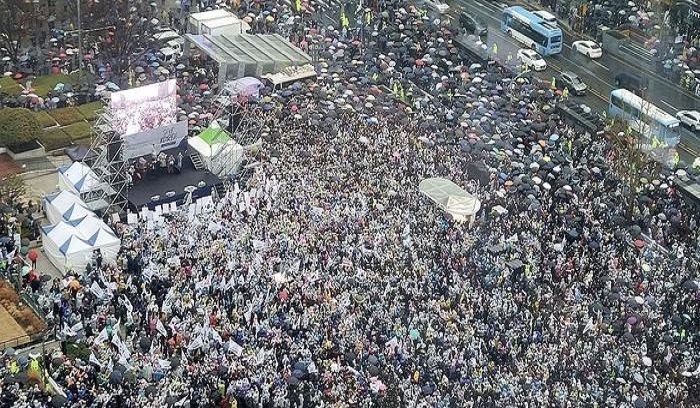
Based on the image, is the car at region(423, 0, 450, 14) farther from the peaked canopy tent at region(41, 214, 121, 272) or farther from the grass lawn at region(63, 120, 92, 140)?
the peaked canopy tent at region(41, 214, 121, 272)

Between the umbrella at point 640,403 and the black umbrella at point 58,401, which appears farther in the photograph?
the umbrella at point 640,403

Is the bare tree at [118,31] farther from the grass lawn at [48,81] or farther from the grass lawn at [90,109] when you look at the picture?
the grass lawn at [90,109]

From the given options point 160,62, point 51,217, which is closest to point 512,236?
point 51,217

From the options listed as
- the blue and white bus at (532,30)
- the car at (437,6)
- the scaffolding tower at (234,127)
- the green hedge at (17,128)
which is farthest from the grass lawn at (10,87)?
the blue and white bus at (532,30)

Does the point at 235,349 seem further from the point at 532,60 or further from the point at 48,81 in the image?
the point at 532,60

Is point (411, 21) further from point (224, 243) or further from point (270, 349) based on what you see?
point (270, 349)

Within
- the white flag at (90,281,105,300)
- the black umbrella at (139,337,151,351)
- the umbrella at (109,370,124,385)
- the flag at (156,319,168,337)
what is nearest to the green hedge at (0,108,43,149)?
the white flag at (90,281,105,300)
